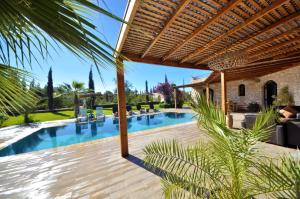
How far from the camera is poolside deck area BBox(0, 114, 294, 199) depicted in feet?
9.52

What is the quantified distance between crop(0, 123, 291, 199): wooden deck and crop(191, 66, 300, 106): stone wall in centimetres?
815

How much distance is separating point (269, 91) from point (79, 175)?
15.1 meters

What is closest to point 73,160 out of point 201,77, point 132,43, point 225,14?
point 132,43

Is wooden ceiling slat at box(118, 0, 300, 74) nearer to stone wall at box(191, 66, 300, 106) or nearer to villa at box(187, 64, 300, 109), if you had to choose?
villa at box(187, 64, 300, 109)

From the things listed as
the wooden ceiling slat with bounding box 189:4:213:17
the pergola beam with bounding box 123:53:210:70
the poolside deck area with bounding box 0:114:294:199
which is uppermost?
the wooden ceiling slat with bounding box 189:4:213:17

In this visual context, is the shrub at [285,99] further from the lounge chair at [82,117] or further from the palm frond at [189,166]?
the lounge chair at [82,117]

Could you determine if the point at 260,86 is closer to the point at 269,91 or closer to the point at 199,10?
the point at 269,91

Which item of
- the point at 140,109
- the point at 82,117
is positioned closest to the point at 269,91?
the point at 140,109

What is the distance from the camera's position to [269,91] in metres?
13.1

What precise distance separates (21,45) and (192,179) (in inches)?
71.7

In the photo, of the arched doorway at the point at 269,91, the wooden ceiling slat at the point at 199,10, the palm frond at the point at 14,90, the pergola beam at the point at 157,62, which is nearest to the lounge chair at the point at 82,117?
the pergola beam at the point at 157,62

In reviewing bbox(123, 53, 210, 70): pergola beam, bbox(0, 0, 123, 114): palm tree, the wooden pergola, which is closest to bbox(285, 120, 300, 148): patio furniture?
the wooden pergola

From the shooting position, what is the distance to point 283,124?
4609mm

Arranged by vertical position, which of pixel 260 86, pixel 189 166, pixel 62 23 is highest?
pixel 260 86
